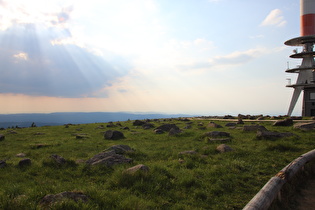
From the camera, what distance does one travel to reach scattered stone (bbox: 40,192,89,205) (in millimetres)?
6168

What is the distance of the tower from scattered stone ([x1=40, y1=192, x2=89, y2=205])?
2710 inches

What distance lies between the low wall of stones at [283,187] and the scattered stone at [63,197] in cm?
474

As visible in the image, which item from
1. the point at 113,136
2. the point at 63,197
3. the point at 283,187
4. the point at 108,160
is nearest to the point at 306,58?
the point at 113,136

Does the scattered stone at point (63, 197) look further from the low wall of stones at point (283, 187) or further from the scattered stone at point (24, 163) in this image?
the scattered stone at point (24, 163)

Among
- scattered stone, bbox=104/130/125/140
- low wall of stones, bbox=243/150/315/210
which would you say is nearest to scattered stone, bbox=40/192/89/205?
low wall of stones, bbox=243/150/315/210

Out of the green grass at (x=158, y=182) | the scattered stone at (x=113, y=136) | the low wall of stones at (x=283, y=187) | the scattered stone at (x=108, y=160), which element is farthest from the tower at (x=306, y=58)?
the scattered stone at (x=108, y=160)

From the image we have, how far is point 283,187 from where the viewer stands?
793cm

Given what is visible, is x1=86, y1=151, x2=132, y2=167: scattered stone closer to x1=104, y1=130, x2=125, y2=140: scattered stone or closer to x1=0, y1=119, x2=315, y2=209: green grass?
x1=0, y1=119, x2=315, y2=209: green grass

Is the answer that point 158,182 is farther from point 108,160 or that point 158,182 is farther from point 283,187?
point 283,187

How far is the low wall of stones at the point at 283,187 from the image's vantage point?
602cm

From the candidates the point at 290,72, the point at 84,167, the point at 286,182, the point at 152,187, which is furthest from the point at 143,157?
the point at 290,72

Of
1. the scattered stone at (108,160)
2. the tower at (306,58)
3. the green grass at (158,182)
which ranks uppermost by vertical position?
the tower at (306,58)

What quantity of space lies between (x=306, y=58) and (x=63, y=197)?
75.8 m

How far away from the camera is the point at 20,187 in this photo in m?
8.24
